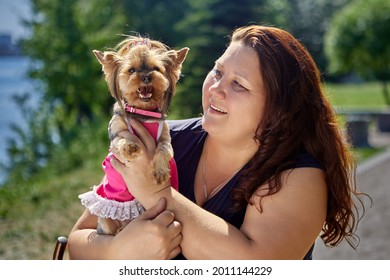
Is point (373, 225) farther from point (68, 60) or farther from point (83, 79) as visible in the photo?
point (68, 60)

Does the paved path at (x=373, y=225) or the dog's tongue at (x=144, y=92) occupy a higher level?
the dog's tongue at (x=144, y=92)

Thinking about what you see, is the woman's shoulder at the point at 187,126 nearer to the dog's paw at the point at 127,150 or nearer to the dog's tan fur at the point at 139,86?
the dog's tan fur at the point at 139,86

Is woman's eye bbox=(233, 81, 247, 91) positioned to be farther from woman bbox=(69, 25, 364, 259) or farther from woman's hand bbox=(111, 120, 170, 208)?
woman's hand bbox=(111, 120, 170, 208)

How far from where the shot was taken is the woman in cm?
191

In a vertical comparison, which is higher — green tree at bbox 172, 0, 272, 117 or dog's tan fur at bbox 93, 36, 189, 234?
dog's tan fur at bbox 93, 36, 189, 234

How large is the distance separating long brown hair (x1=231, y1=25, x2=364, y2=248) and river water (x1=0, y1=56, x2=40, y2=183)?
29.9 feet

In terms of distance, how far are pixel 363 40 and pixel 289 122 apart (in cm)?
1298

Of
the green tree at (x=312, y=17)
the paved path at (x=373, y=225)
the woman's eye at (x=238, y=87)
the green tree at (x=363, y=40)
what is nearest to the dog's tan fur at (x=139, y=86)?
the woman's eye at (x=238, y=87)

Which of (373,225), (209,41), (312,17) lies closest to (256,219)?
(373,225)

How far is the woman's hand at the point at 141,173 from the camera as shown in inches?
77.0

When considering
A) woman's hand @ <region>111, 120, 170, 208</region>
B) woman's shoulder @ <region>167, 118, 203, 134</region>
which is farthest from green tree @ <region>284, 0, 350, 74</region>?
woman's hand @ <region>111, 120, 170, 208</region>

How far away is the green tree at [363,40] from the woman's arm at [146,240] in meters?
12.9

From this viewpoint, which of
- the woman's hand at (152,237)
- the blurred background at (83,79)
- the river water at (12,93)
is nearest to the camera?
the woman's hand at (152,237)
